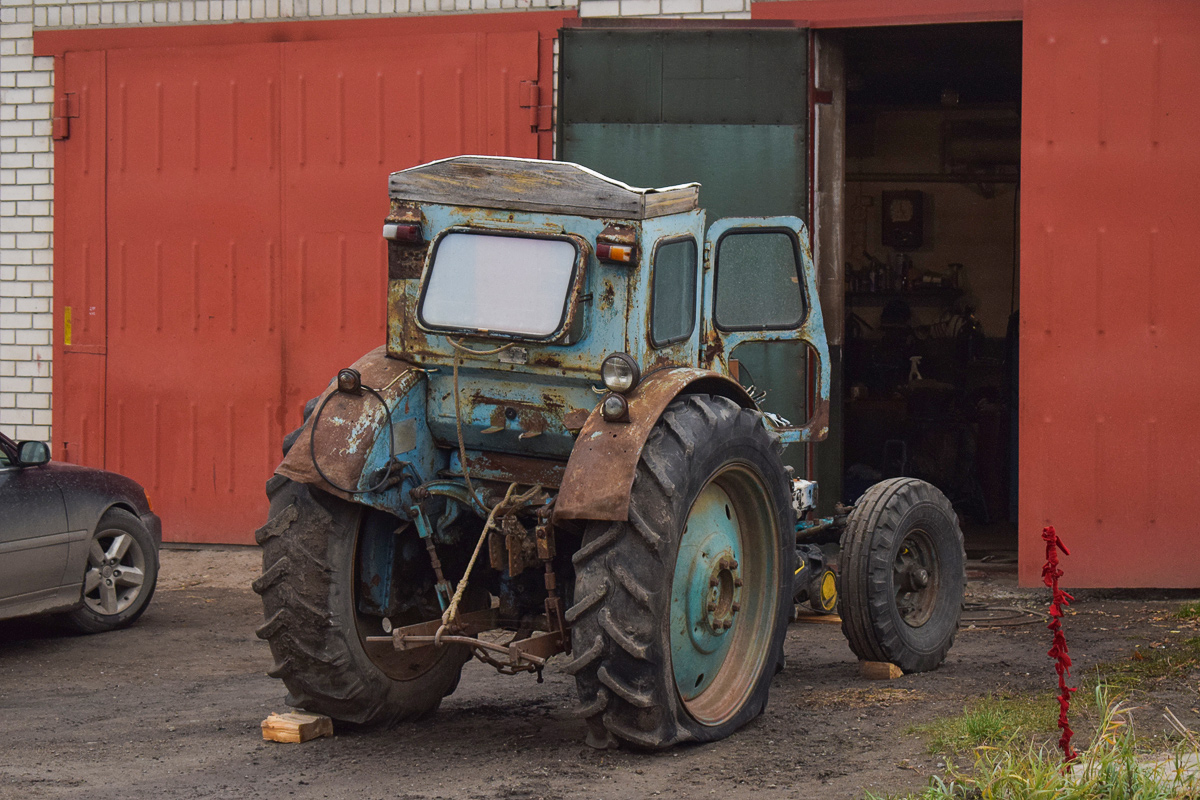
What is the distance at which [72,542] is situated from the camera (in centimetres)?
846

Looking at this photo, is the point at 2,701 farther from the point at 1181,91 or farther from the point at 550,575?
the point at 1181,91

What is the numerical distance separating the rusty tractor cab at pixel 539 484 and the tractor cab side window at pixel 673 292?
13mm

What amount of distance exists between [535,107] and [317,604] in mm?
5598

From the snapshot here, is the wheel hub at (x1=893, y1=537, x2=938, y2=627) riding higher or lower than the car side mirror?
lower

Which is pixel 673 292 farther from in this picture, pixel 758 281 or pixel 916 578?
pixel 916 578

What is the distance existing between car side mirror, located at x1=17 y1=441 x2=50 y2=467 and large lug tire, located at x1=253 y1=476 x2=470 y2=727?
2753 millimetres

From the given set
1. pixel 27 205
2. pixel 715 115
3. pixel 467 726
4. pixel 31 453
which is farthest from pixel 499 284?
pixel 27 205

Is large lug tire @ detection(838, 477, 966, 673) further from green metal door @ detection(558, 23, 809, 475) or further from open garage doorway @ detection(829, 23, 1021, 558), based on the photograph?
open garage doorway @ detection(829, 23, 1021, 558)

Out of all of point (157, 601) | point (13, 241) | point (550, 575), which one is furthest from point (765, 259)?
point (13, 241)

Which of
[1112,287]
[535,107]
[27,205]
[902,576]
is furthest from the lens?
[27,205]

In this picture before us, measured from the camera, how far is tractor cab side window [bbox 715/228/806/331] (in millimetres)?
6820

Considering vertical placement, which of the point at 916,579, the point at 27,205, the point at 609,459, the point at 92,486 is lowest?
the point at 916,579

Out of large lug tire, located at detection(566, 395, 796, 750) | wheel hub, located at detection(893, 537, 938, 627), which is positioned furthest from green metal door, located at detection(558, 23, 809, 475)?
large lug tire, located at detection(566, 395, 796, 750)

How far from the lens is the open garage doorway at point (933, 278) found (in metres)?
14.1
